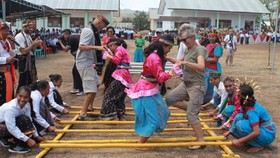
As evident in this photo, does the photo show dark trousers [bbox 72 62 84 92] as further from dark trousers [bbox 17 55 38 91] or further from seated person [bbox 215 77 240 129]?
seated person [bbox 215 77 240 129]

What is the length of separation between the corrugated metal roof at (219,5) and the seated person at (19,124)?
33.0 metres

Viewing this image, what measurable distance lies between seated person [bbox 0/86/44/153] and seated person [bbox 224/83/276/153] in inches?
101

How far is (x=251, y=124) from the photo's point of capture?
4246 millimetres

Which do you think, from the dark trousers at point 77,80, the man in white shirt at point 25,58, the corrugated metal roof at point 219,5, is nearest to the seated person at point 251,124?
the man in white shirt at point 25,58

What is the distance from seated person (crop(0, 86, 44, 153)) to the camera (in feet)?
13.7

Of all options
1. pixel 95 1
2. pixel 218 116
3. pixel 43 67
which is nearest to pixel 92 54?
pixel 218 116

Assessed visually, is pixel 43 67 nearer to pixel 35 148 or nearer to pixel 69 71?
pixel 69 71

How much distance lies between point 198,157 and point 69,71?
8.85 meters

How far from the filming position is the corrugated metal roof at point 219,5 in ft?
120

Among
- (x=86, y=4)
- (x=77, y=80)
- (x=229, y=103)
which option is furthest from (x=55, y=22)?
(x=229, y=103)

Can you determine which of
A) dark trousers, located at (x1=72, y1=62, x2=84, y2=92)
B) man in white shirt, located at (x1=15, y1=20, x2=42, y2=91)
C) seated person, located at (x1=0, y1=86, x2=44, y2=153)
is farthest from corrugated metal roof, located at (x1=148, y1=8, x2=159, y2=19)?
seated person, located at (x1=0, y1=86, x2=44, y2=153)

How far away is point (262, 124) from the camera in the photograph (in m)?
4.41

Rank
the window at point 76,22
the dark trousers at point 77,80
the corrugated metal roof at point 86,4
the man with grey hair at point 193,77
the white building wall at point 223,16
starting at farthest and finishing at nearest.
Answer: the white building wall at point 223,16 < the window at point 76,22 < the corrugated metal roof at point 86,4 < the dark trousers at point 77,80 < the man with grey hair at point 193,77

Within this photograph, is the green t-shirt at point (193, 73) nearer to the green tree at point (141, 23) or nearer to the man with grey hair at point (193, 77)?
the man with grey hair at point (193, 77)
